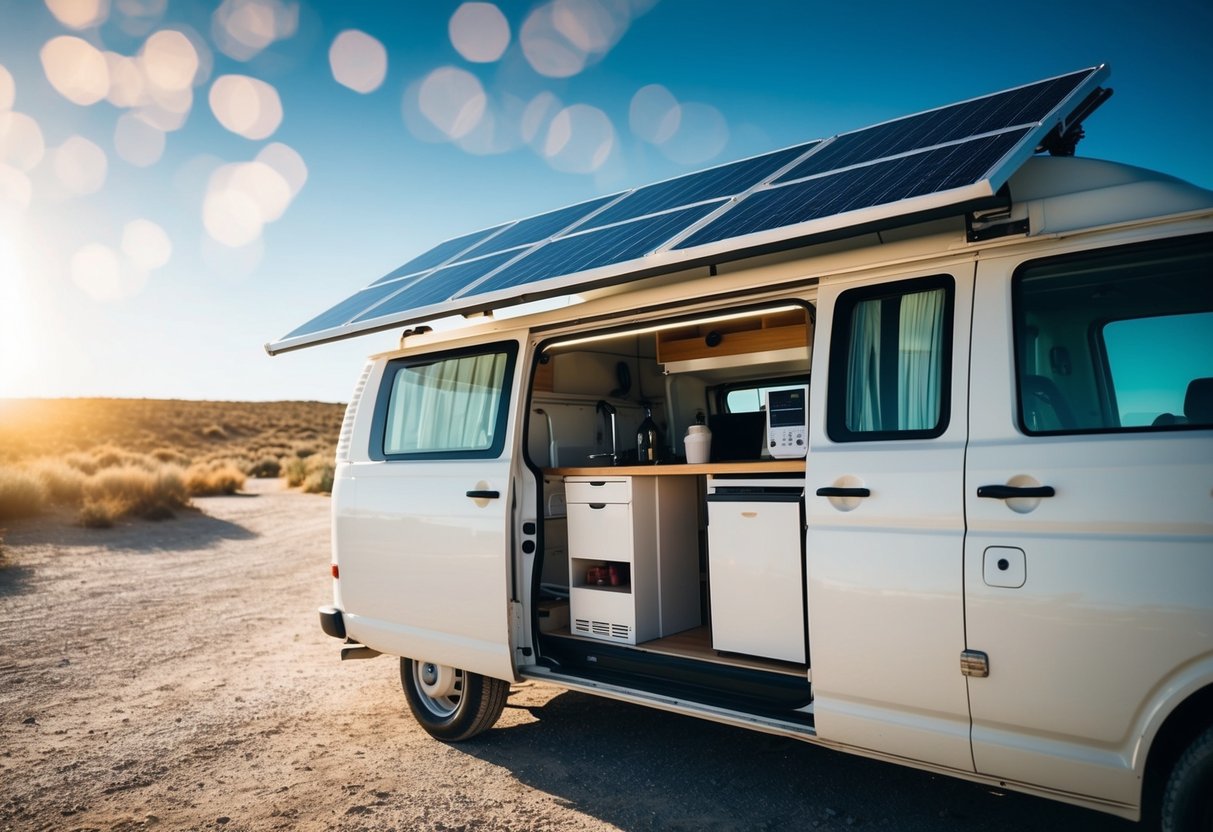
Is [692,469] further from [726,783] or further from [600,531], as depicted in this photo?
[726,783]

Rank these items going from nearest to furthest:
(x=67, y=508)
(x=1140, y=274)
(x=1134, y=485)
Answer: (x=1134, y=485) → (x=1140, y=274) → (x=67, y=508)

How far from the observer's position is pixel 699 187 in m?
5.01

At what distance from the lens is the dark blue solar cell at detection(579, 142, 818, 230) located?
4.64 m

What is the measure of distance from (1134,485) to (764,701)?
6.23 ft

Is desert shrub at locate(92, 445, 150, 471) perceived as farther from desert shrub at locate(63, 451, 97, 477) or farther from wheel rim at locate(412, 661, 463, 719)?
wheel rim at locate(412, 661, 463, 719)

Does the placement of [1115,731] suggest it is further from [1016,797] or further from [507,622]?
[507,622]

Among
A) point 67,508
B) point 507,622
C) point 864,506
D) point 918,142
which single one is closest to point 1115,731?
point 864,506

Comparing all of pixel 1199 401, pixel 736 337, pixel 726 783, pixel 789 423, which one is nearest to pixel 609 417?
pixel 736 337

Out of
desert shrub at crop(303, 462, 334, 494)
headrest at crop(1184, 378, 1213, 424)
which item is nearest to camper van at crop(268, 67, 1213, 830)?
headrest at crop(1184, 378, 1213, 424)

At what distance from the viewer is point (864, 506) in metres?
3.28

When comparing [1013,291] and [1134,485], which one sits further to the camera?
[1013,291]

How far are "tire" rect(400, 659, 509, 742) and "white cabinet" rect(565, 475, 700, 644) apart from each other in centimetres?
65

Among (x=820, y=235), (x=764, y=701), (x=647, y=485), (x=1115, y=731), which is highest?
(x=820, y=235)

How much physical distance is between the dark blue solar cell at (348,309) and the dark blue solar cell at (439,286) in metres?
0.22
